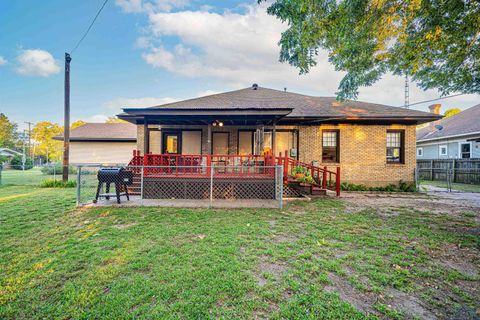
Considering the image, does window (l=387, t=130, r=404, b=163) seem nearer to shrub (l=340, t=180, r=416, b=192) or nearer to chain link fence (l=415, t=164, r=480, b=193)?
shrub (l=340, t=180, r=416, b=192)

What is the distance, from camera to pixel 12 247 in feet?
10.8

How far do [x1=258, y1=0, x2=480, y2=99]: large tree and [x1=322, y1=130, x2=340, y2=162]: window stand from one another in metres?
4.33

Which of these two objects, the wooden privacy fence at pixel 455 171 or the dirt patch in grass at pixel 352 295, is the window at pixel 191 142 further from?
the wooden privacy fence at pixel 455 171

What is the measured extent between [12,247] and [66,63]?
11.7 metres

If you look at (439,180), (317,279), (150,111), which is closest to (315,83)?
(439,180)

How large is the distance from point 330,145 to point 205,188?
7357 mm

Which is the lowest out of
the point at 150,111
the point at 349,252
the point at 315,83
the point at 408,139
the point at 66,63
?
the point at 349,252

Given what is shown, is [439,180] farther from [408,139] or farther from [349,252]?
[349,252]

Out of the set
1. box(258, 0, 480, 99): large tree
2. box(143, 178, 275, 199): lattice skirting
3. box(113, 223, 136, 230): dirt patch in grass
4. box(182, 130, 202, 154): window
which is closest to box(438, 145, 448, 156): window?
box(258, 0, 480, 99): large tree

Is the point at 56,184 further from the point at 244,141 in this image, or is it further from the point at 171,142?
the point at 244,141

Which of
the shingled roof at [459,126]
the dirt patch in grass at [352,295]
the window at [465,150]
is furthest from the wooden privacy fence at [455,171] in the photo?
the dirt patch in grass at [352,295]

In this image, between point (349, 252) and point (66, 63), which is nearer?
point (349, 252)

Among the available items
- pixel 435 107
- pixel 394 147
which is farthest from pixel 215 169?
pixel 435 107

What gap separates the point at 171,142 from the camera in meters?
11.8
